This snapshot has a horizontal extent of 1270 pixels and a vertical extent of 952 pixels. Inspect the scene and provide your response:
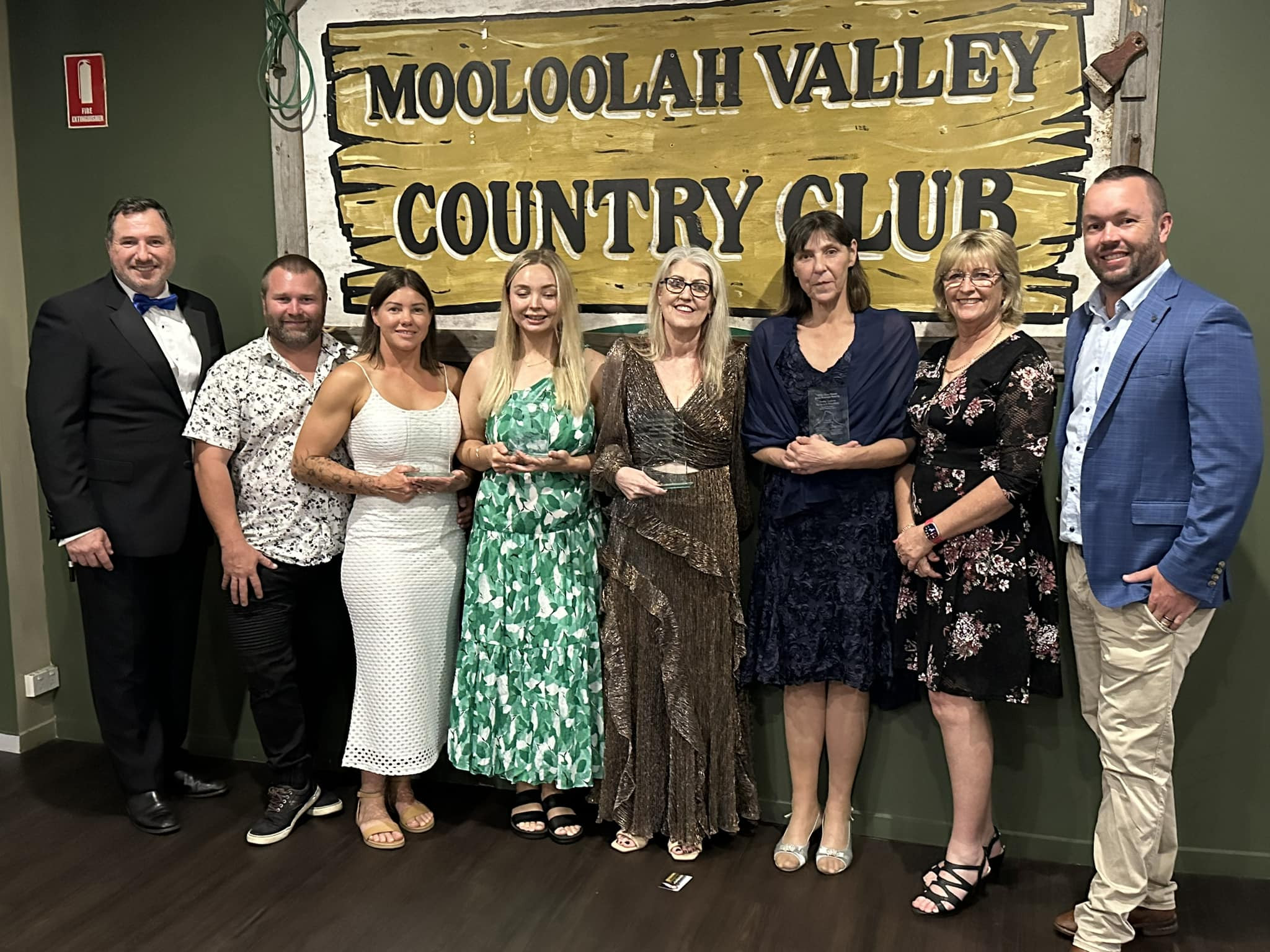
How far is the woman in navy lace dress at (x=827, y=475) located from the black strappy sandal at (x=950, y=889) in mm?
266

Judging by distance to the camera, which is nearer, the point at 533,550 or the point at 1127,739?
the point at 1127,739

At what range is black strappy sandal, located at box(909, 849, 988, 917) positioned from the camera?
9.23ft

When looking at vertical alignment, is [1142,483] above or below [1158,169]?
below

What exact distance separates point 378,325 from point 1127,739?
2149mm

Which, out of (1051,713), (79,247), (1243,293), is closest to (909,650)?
(1051,713)

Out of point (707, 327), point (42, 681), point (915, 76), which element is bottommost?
point (42, 681)

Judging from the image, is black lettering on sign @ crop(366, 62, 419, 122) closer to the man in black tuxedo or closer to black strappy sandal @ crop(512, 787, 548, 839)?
the man in black tuxedo

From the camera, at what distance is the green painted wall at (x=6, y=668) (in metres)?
3.81

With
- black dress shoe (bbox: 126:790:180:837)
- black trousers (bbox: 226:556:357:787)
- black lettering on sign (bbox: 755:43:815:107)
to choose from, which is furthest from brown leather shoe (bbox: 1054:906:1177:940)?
black dress shoe (bbox: 126:790:180:837)

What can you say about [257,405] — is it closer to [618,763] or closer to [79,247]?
[79,247]

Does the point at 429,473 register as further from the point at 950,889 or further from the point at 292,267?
the point at 950,889

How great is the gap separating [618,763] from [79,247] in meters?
2.46

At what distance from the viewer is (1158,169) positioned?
285cm

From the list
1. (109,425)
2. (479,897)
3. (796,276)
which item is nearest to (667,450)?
(796,276)
